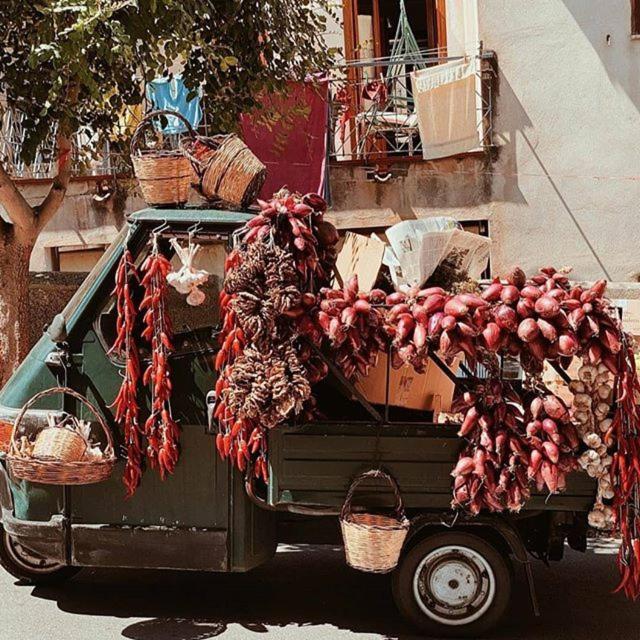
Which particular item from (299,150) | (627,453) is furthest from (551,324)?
(299,150)

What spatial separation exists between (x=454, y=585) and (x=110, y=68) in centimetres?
490

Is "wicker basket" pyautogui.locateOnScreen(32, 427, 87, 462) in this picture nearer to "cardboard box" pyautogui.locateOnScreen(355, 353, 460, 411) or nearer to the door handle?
the door handle

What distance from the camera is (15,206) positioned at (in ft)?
26.9

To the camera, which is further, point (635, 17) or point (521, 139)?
point (521, 139)

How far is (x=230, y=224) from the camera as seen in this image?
5133mm

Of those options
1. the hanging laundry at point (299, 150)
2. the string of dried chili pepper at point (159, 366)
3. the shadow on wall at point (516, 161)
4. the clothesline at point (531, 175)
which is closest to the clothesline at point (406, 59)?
the shadow on wall at point (516, 161)

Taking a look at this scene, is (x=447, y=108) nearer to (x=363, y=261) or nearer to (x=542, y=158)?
(x=542, y=158)

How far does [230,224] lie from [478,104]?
8552 mm

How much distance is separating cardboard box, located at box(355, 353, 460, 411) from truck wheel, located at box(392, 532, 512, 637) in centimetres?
67

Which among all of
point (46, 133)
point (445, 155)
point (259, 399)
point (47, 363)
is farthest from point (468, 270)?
point (445, 155)

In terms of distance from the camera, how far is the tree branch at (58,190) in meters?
8.40

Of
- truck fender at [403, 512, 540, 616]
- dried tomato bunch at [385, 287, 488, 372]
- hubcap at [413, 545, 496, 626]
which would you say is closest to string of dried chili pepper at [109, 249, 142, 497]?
dried tomato bunch at [385, 287, 488, 372]

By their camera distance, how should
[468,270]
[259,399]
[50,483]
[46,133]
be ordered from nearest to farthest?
[259,399] → [50,483] → [468,270] → [46,133]

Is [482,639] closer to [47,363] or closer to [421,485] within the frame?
[421,485]
